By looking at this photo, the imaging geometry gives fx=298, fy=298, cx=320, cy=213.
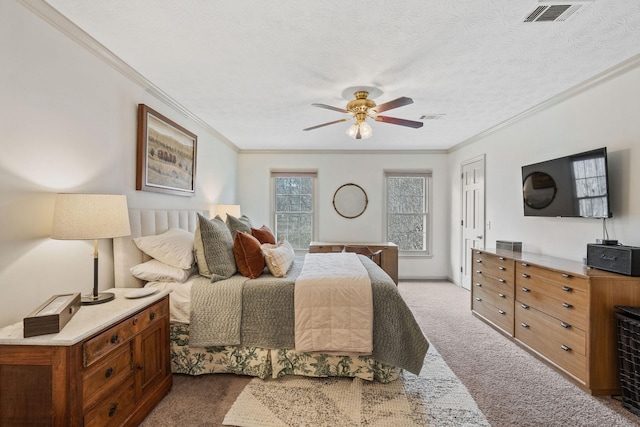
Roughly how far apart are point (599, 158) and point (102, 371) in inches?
149

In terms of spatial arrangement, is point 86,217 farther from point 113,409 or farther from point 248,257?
point 248,257

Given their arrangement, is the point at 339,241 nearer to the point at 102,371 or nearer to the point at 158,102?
the point at 158,102

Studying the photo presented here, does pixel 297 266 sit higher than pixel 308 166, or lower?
lower

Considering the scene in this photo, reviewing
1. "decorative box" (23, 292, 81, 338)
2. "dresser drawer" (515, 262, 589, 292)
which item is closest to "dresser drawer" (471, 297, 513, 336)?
"dresser drawer" (515, 262, 589, 292)

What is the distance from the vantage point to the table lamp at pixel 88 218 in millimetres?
1622

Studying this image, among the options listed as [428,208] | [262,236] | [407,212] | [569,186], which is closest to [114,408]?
[262,236]

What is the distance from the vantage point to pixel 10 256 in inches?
62.1

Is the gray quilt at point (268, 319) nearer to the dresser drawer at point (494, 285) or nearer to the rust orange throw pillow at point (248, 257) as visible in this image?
the rust orange throw pillow at point (248, 257)

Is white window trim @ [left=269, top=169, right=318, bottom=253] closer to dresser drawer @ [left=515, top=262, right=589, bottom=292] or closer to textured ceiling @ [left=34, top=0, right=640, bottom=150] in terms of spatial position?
textured ceiling @ [left=34, top=0, right=640, bottom=150]

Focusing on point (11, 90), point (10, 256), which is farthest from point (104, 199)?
point (11, 90)

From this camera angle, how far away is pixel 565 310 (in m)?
2.38

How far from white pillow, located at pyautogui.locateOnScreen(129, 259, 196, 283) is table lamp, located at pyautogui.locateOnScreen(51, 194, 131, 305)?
0.47m

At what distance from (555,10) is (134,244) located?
3258mm

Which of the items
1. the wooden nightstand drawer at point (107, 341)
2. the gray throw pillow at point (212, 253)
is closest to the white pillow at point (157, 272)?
the gray throw pillow at point (212, 253)
